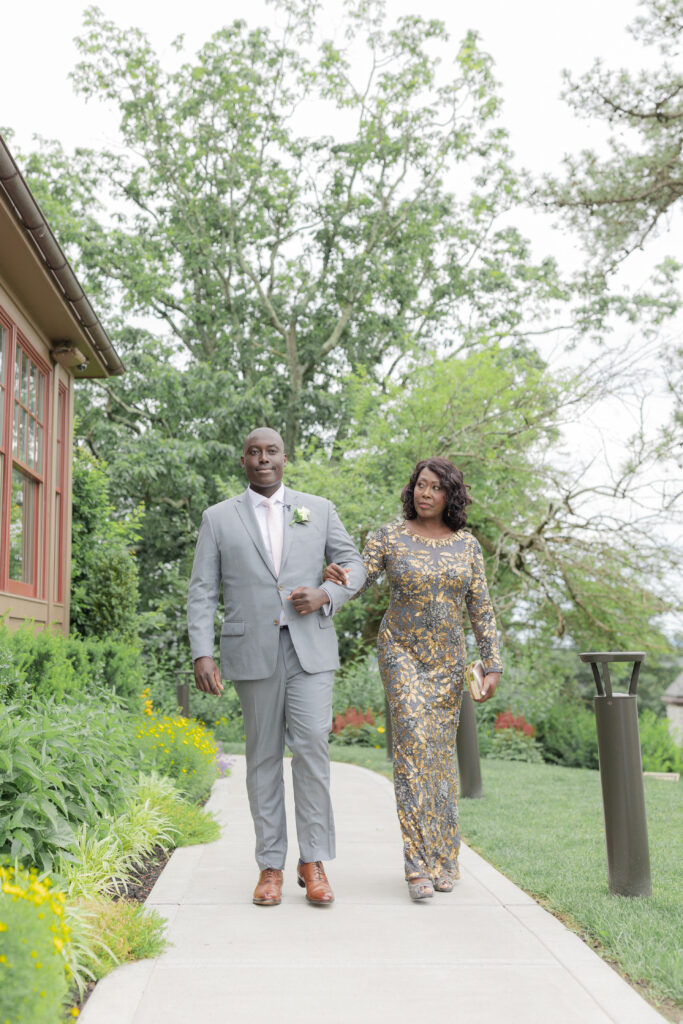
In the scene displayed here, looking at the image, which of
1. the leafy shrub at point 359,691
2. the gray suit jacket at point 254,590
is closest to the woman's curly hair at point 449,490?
the gray suit jacket at point 254,590

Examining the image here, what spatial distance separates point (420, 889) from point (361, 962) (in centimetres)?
95

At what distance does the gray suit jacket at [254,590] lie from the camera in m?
4.38

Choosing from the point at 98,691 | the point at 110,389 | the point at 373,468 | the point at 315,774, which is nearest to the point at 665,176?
the point at 373,468

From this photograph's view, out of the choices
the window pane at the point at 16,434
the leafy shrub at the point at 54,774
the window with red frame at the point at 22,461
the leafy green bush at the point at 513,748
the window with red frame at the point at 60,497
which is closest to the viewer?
the leafy shrub at the point at 54,774

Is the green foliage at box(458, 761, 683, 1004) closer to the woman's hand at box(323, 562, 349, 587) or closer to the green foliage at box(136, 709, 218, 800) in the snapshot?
the woman's hand at box(323, 562, 349, 587)

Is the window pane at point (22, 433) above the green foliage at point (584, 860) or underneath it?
above

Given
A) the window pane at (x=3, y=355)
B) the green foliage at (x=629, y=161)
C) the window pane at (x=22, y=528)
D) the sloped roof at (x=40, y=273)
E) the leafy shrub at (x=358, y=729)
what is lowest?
the leafy shrub at (x=358, y=729)

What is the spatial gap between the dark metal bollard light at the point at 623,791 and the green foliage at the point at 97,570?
685 centimetres

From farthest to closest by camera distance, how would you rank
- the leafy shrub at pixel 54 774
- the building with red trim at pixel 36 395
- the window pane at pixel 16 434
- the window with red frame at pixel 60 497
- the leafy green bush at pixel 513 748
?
1. the leafy green bush at pixel 513 748
2. the window with red frame at pixel 60 497
3. the window pane at pixel 16 434
4. the building with red trim at pixel 36 395
5. the leafy shrub at pixel 54 774

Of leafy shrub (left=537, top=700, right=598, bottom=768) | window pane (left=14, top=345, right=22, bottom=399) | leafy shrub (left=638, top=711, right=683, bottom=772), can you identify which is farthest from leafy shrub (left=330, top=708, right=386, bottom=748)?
window pane (left=14, top=345, right=22, bottom=399)

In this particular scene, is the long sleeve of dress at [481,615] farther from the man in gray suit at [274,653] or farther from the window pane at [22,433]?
the window pane at [22,433]

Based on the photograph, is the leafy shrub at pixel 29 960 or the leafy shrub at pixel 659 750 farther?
the leafy shrub at pixel 659 750

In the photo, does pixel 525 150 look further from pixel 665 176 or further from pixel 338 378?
pixel 665 176

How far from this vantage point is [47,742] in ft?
14.9
